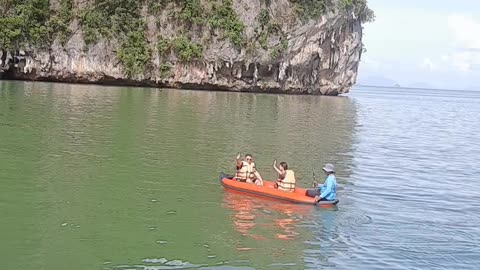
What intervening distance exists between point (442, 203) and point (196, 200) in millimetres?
7081

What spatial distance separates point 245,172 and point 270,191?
1157mm

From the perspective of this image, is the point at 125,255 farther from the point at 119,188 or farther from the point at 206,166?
the point at 206,166

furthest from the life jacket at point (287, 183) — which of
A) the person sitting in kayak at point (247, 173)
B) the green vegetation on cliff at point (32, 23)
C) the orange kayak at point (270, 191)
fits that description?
the green vegetation on cliff at point (32, 23)

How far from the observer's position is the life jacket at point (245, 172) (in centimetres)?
1606

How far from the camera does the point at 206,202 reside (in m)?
14.4

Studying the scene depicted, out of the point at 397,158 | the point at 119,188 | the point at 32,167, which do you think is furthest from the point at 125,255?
the point at 397,158

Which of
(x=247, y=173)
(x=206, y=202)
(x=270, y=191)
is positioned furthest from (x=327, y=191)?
(x=206, y=202)

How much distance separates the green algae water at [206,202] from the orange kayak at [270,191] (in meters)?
0.25

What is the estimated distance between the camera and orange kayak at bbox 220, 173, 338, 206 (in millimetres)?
14867

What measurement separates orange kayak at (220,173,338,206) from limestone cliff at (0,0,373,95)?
4479 cm

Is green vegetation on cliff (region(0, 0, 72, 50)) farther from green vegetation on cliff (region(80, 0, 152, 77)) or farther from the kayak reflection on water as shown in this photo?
the kayak reflection on water

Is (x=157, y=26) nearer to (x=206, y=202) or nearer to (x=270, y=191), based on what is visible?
(x=270, y=191)

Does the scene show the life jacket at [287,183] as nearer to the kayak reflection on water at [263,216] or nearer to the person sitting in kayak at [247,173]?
the kayak reflection on water at [263,216]

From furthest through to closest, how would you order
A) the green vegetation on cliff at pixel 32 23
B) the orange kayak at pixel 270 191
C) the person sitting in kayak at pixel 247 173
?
the green vegetation on cliff at pixel 32 23 < the person sitting in kayak at pixel 247 173 < the orange kayak at pixel 270 191
